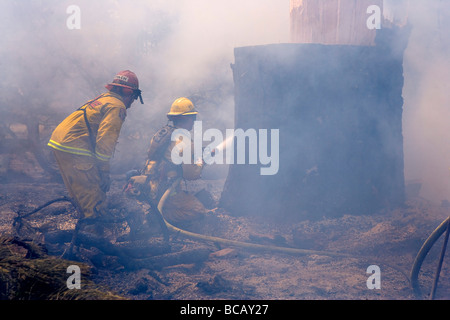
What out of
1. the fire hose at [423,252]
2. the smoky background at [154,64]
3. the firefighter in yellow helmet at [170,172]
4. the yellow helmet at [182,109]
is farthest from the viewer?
the smoky background at [154,64]

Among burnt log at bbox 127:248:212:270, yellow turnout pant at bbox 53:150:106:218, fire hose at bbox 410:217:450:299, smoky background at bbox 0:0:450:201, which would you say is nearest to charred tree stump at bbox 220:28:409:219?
burnt log at bbox 127:248:212:270

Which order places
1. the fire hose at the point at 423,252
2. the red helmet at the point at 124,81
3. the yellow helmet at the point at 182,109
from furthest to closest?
the yellow helmet at the point at 182,109 → the red helmet at the point at 124,81 → the fire hose at the point at 423,252

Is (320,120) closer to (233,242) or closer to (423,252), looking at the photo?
(233,242)

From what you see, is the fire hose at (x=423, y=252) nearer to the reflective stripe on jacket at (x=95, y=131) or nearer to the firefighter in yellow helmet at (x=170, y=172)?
the firefighter in yellow helmet at (x=170, y=172)

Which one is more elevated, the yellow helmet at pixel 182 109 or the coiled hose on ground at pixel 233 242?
the yellow helmet at pixel 182 109

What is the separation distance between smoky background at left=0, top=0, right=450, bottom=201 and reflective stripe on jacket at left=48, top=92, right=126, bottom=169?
4.13 m

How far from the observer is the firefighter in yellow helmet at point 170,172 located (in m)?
5.12

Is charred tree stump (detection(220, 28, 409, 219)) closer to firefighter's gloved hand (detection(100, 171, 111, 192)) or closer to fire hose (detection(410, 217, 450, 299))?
fire hose (detection(410, 217, 450, 299))

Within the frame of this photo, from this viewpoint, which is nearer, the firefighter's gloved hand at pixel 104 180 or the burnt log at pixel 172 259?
Answer: the burnt log at pixel 172 259

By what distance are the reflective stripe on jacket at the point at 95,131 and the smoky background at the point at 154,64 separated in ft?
13.6

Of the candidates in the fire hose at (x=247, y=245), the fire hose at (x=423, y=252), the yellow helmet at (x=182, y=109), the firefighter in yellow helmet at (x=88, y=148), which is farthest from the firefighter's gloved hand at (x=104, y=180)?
the fire hose at (x=423, y=252)

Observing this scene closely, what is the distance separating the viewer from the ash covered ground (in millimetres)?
3684
